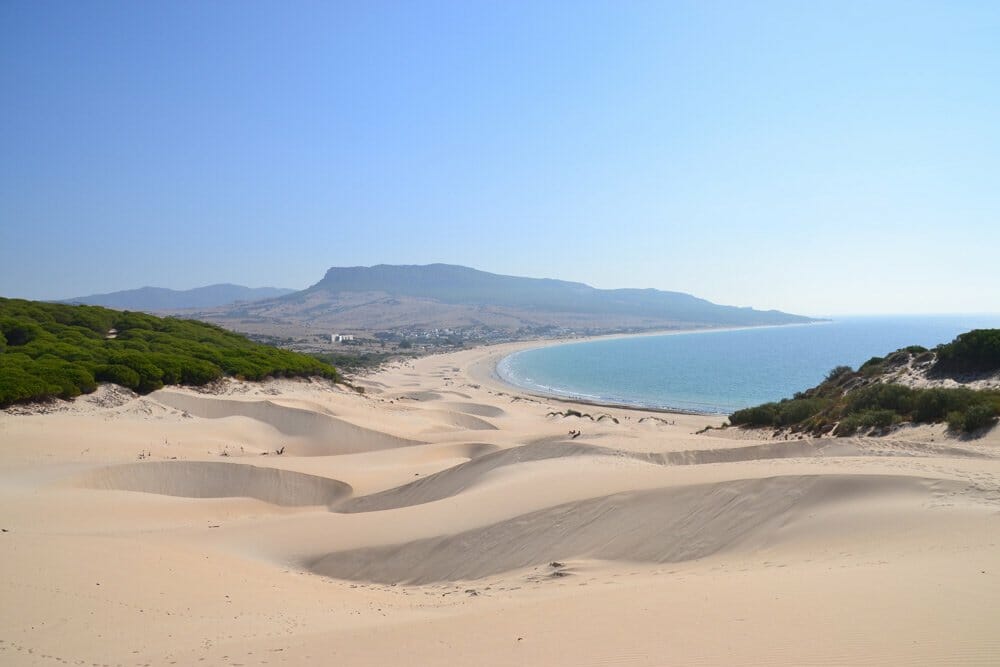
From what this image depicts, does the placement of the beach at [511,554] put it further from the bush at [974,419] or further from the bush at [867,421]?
the bush at [867,421]

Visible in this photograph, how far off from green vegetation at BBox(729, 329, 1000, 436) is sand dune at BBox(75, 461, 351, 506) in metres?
15.5

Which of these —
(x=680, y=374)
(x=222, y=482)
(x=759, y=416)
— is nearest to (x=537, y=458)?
(x=222, y=482)

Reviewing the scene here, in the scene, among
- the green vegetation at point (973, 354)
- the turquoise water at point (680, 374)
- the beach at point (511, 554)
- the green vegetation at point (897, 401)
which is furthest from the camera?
the turquoise water at point (680, 374)

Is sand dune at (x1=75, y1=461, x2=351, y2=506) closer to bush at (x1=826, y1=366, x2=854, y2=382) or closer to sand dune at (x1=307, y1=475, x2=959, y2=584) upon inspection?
sand dune at (x1=307, y1=475, x2=959, y2=584)

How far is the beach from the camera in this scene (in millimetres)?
5438

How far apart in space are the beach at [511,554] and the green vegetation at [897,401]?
970 millimetres

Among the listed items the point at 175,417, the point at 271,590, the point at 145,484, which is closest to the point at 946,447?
the point at 271,590

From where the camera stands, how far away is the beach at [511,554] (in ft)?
17.8

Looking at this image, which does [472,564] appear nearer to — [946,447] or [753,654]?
[753,654]

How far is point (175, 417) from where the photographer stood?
87.7 ft

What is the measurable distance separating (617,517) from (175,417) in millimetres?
23229

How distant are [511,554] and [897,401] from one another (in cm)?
1379

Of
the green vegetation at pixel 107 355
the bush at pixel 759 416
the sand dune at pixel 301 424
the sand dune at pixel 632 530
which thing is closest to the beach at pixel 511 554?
the sand dune at pixel 632 530

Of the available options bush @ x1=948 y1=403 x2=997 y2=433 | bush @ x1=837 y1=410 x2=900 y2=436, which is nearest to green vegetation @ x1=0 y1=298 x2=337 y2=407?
bush @ x1=837 y1=410 x2=900 y2=436
